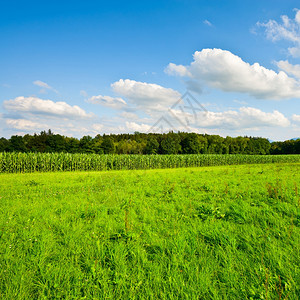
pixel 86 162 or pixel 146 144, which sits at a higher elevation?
pixel 146 144

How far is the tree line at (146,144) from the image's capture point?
58.4 meters

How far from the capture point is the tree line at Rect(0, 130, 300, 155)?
192ft

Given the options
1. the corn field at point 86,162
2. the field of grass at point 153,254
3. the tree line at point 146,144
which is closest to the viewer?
the field of grass at point 153,254

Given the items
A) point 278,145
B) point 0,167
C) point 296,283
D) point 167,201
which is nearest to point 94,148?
point 0,167

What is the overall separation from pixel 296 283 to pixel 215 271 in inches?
40.9

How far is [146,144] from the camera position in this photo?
56312 mm

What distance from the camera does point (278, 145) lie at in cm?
11956

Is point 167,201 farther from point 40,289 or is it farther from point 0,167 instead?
point 0,167

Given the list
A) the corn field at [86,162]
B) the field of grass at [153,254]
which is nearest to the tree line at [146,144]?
the corn field at [86,162]

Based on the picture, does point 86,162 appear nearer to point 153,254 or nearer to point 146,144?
point 146,144

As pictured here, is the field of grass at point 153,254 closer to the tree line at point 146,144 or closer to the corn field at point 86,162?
the tree line at point 146,144

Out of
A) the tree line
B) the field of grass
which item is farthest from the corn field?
the field of grass

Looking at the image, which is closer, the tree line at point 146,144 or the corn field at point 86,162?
the corn field at point 86,162

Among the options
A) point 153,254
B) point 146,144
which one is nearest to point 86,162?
point 146,144
